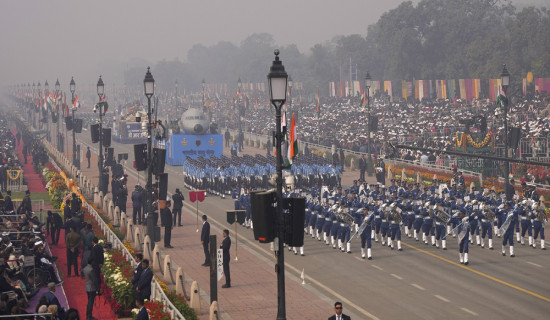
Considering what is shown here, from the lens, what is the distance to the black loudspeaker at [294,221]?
15.3m

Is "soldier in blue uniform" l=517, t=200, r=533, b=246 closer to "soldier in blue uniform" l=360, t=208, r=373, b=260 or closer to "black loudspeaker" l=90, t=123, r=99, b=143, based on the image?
"soldier in blue uniform" l=360, t=208, r=373, b=260

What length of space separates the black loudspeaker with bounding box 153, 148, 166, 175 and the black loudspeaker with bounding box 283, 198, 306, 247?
14052mm

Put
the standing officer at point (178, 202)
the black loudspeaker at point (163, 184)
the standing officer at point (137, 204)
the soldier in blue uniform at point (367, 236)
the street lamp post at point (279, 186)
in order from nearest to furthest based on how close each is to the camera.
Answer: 1. the street lamp post at point (279, 186)
2. the soldier in blue uniform at point (367, 236)
3. the black loudspeaker at point (163, 184)
4. the standing officer at point (178, 202)
5. the standing officer at point (137, 204)

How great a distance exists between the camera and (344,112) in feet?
305

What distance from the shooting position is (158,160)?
96.1ft

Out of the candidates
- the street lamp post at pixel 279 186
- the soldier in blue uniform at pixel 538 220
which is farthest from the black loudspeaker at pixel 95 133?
the street lamp post at pixel 279 186

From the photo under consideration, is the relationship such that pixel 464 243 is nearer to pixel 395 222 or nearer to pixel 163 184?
pixel 395 222

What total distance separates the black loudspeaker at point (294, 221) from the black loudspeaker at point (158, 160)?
46.1 feet

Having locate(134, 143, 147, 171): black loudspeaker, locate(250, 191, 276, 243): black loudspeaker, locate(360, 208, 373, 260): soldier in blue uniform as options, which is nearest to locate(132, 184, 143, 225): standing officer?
locate(134, 143, 147, 171): black loudspeaker

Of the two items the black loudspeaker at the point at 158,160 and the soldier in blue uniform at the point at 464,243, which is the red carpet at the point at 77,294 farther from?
the soldier in blue uniform at the point at 464,243

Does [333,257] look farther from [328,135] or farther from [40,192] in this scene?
[328,135]

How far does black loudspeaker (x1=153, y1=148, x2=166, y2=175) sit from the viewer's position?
29109 millimetres

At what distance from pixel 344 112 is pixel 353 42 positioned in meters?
67.6

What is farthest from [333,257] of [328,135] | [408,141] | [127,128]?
[127,128]
